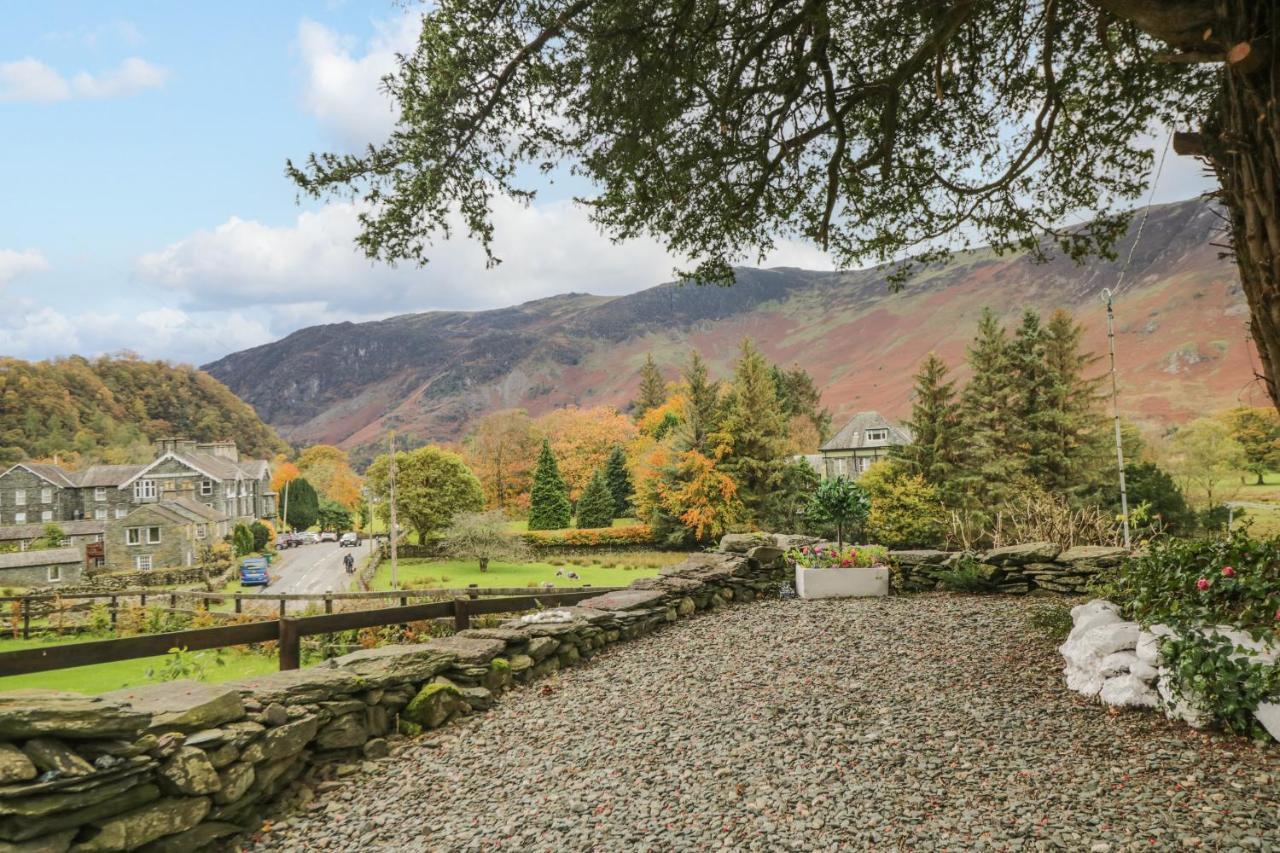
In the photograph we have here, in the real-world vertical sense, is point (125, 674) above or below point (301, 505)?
below

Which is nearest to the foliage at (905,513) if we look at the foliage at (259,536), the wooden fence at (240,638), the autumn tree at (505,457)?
the wooden fence at (240,638)

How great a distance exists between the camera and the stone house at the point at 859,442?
3139 cm

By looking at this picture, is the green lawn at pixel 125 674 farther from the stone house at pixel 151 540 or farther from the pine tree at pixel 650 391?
the pine tree at pixel 650 391

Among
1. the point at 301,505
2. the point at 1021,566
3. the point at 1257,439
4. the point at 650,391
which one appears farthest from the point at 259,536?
the point at 1257,439

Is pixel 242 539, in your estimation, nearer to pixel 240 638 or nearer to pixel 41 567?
pixel 41 567

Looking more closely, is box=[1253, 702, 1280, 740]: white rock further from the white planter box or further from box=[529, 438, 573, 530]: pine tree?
box=[529, 438, 573, 530]: pine tree

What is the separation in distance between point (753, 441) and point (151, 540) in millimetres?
28041

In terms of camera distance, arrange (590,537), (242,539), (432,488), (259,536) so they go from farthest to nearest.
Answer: (259,536), (242,539), (432,488), (590,537)

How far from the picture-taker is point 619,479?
1430 inches

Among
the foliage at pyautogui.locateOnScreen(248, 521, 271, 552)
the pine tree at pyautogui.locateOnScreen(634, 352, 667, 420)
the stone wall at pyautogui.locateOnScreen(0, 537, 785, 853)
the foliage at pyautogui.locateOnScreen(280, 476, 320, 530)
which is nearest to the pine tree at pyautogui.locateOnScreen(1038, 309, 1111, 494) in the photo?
the stone wall at pyautogui.locateOnScreen(0, 537, 785, 853)

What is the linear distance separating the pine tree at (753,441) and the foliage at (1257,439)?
13537 mm

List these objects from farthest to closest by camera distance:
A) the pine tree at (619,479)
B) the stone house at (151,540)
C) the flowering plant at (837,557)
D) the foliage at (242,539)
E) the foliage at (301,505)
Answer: the foliage at (301,505), the pine tree at (619,479), the foliage at (242,539), the stone house at (151,540), the flowering plant at (837,557)

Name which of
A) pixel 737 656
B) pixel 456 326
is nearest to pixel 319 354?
pixel 456 326

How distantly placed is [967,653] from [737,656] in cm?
174
